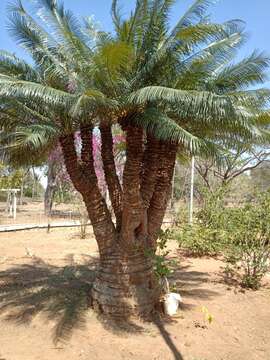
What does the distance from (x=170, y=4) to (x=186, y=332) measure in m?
4.76

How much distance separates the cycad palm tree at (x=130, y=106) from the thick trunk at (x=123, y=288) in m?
0.02

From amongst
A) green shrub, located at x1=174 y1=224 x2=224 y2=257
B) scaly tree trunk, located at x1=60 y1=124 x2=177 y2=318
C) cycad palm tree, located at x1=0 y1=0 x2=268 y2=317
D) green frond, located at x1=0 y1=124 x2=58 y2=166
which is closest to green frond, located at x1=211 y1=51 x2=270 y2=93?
cycad palm tree, located at x1=0 y1=0 x2=268 y2=317

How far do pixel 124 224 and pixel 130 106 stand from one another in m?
1.96

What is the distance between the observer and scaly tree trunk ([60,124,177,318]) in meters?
6.57

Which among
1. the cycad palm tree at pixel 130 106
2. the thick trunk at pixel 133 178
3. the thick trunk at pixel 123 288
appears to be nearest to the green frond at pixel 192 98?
the cycad palm tree at pixel 130 106

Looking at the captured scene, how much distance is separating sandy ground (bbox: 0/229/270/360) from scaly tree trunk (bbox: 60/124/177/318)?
40 centimetres

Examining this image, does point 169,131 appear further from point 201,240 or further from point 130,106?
point 201,240

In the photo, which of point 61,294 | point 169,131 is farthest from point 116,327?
point 169,131

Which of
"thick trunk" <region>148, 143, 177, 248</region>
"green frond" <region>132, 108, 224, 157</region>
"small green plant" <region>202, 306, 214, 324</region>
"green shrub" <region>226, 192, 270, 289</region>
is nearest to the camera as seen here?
"green frond" <region>132, 108, 224, 157</region>

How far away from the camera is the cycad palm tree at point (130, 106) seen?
18.2 feet

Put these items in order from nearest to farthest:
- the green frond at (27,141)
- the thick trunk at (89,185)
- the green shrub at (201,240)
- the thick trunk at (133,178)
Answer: the green frond at (27,141) < the thick trunk at (133,178) < the thick trunk at (89,185) < the green shrub at (201,240)

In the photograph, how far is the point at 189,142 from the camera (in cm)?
533

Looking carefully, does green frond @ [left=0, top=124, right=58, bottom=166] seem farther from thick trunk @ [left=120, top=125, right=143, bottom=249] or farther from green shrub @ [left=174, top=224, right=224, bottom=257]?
green shrub @ [left=174, top=224, right=224, bottom=257]

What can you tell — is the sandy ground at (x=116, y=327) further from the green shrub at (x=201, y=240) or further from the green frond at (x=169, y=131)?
the green frond at (x=169, y=131)
